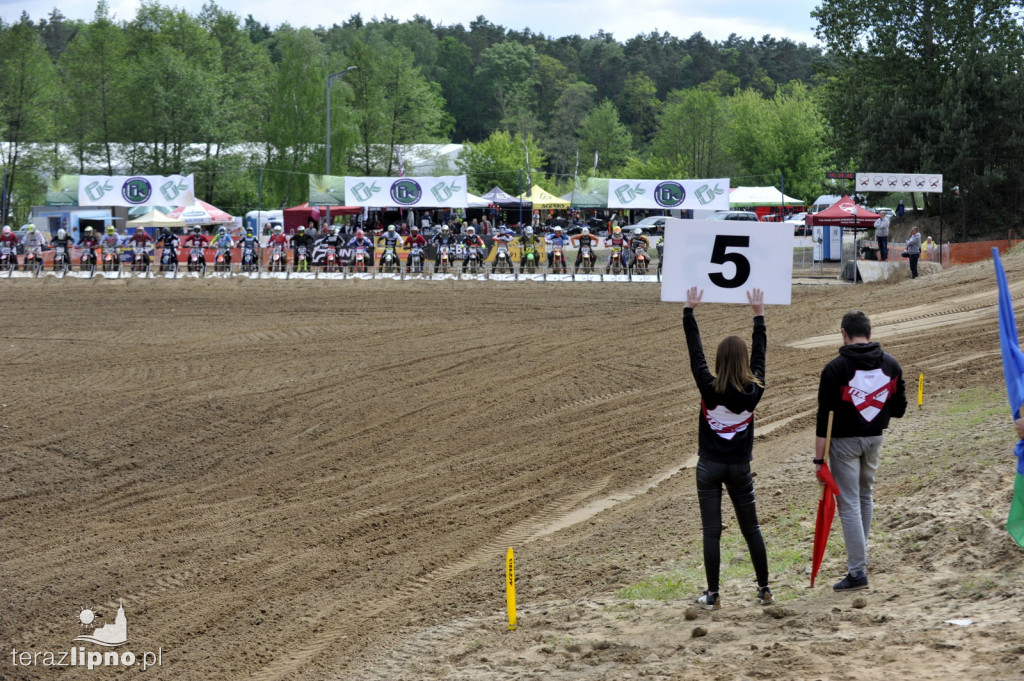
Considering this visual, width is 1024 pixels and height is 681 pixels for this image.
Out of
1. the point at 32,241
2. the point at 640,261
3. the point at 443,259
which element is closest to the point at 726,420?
the point at 640,261

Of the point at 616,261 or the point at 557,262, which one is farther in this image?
the point at 557,262

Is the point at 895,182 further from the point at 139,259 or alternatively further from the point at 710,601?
the point at 710,601

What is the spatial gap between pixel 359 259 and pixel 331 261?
1.02 meters

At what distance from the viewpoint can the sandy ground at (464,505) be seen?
18.9ft

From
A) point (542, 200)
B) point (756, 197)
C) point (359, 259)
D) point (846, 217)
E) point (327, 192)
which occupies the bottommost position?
point (359, 259)

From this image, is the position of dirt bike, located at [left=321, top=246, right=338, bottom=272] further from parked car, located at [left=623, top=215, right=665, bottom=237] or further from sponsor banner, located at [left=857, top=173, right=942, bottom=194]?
parked car, located at [left=623, top=215, right=665, bottom=237]

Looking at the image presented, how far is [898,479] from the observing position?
27.2 feet

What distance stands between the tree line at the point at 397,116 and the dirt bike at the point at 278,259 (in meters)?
5.38

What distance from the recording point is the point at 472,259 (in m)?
31.5

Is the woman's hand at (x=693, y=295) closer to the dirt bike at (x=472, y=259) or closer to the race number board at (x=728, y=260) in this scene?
the race number board at (x=728, y=260)

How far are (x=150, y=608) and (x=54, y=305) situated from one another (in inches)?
777

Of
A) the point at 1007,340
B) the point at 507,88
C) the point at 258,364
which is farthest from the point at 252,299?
the point at 507,88

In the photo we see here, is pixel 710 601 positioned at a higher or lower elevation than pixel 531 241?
lower

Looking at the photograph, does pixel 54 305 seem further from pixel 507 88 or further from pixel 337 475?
pixel 507 88
